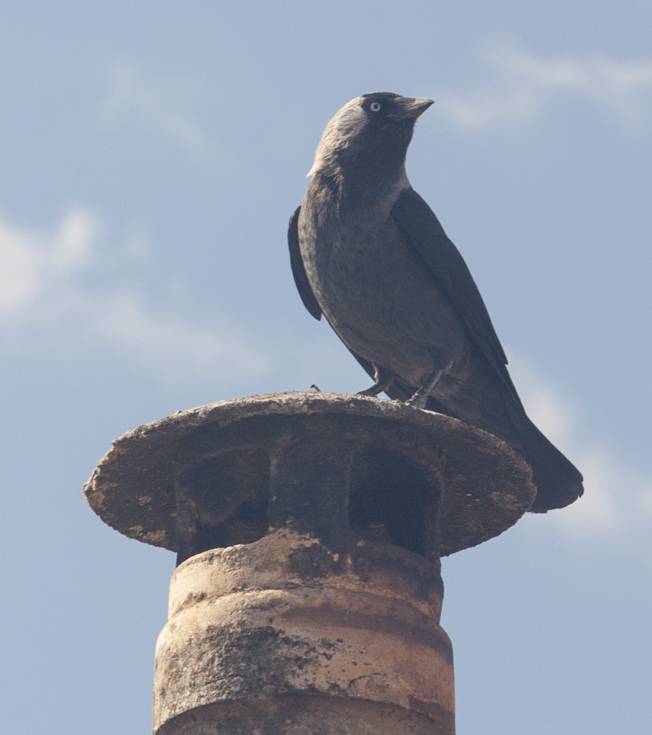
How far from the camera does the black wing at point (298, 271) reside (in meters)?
9.10

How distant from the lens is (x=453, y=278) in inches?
336

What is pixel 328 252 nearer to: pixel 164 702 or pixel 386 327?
pixel 386 327

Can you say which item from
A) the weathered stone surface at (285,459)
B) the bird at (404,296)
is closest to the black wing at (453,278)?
the bird at (404,296)

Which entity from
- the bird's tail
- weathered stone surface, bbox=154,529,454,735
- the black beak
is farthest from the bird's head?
weathered stone surface, bbox=154,529,454,735

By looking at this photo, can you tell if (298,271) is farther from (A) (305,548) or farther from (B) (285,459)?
(A) (305,548)

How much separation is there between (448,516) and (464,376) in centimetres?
154

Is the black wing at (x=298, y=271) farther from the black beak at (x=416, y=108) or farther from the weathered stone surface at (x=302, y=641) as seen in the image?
the weathered stone surface at (x=302, y=641)

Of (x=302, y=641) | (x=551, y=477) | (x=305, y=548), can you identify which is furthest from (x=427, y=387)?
(x=302, y=641)

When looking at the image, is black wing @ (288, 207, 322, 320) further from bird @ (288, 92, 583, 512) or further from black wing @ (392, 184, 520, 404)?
black wing @ (392, 184, 520, 404)

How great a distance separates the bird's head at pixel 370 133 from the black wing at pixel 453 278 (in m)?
0.34

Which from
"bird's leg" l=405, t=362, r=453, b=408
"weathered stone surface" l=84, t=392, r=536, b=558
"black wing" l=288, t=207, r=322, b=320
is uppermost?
"black wing" l=288, t=207, r=322, b=320

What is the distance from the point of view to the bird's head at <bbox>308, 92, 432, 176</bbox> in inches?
346

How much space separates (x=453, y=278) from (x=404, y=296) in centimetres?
32

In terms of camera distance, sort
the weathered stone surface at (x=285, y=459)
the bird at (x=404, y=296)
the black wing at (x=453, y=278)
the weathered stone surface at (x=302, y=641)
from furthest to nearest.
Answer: the black wing at (x=453, y=278)
the bird at (x=404, y=296)
the weathered stone surface at (x=285, y=459)
the weathered stone surface at (x=302, y=641)
